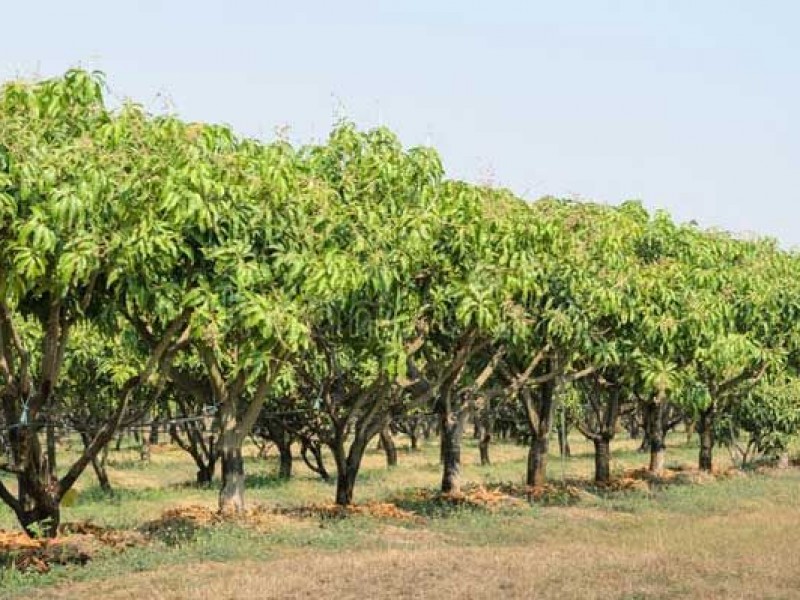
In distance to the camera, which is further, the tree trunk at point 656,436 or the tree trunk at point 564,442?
the tree trunk at point 564,442

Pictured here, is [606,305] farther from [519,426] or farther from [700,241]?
[519,426]

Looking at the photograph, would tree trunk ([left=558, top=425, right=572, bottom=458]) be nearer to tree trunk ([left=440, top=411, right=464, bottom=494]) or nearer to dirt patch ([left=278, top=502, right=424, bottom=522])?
tree trunk ([left=440, top=411, right=464, bottom=494])

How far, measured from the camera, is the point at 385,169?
20141 mm

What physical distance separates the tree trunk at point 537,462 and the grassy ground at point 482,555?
5.07ft

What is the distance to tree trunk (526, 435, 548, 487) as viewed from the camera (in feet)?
99.2

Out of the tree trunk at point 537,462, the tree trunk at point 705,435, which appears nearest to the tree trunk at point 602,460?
the tree trunk at point 537,462

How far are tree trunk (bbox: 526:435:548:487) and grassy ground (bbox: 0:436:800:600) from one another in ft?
5.07

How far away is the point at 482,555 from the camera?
16547 mm

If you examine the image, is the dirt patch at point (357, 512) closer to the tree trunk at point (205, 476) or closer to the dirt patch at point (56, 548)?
the dirt patch at point (56, 548)

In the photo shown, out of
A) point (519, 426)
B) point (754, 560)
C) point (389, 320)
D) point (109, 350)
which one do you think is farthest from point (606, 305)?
point (519, 426)

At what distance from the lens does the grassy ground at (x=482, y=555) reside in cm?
1400

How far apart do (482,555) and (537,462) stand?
46.7 feet

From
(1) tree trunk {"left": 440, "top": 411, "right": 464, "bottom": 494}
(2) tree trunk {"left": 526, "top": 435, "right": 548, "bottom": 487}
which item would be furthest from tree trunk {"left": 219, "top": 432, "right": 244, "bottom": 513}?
(2) tree trunk {"left": 526, "top": 435, "right": 548, "bottom": 487}

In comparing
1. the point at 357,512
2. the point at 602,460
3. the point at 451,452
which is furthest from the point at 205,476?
the point at 357,512
